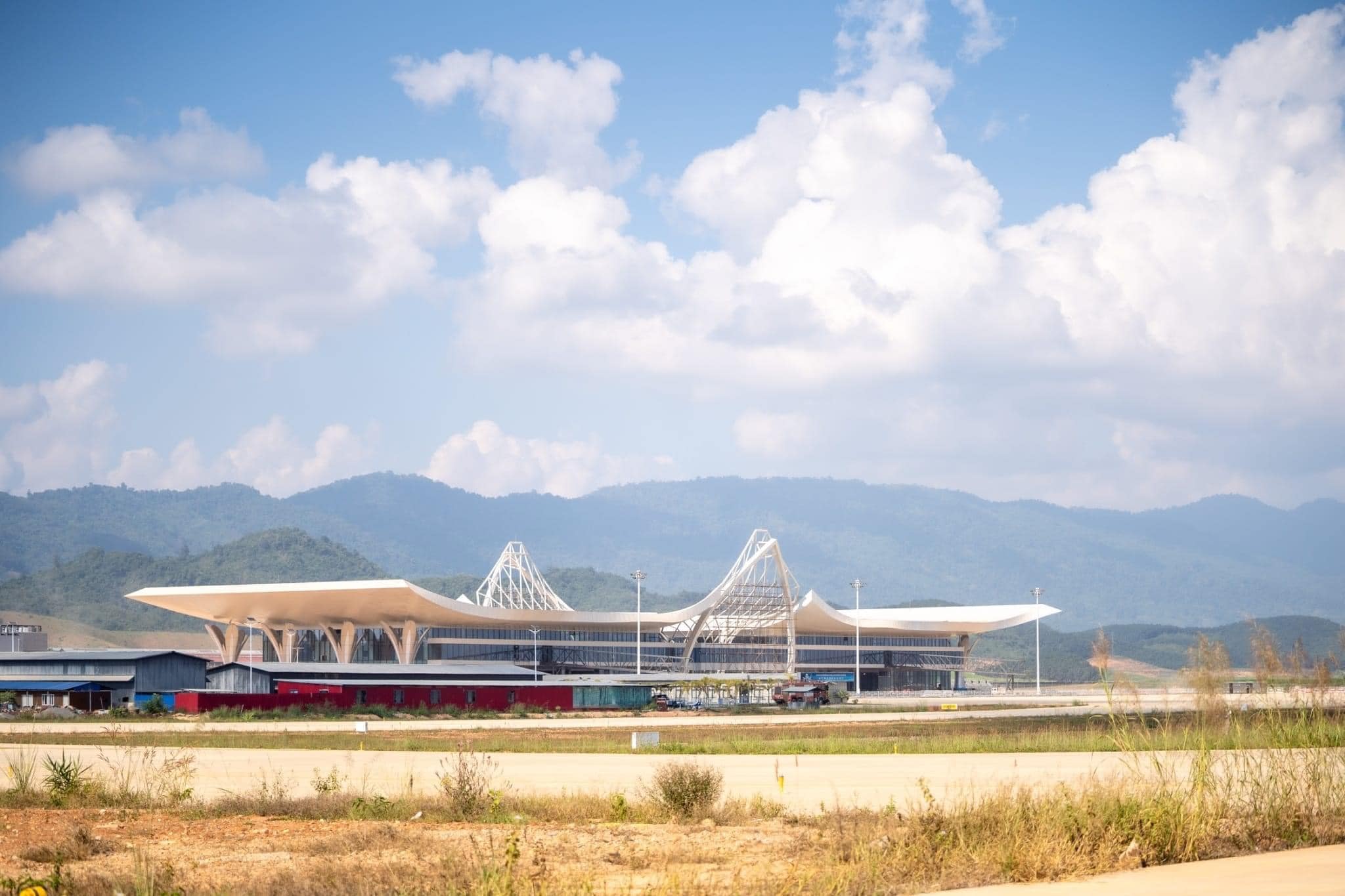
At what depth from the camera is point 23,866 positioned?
47.1 feet

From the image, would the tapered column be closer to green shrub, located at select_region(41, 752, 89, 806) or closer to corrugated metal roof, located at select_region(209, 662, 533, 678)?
corrugated metal roof, located at select_region(209, 662, 533, 678)

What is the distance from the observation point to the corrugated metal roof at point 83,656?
7569 cm

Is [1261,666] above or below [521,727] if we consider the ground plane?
above

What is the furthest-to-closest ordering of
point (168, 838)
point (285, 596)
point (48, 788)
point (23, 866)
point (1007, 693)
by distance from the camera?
point (1007, 693) → point (285, 596) → point (48, 788) → point (168, 838) → point (23, 866)

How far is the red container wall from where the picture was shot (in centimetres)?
6825

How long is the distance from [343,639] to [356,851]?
8429cm

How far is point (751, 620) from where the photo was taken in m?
112

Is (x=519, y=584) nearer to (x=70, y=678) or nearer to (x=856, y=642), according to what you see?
(x=856, y=642)

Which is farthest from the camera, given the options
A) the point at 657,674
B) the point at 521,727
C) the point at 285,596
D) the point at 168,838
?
the point at 657,674

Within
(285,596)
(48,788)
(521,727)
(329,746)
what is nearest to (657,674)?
(285,596)

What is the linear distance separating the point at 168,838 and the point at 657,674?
281 feet

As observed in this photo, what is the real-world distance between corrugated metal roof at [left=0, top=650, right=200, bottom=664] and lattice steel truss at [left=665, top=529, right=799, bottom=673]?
43.3 m

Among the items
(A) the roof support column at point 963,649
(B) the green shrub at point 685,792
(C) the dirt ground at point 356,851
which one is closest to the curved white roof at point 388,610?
(A) the roof support column at point 963,649

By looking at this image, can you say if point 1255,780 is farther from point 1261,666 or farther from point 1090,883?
point 1090,883
